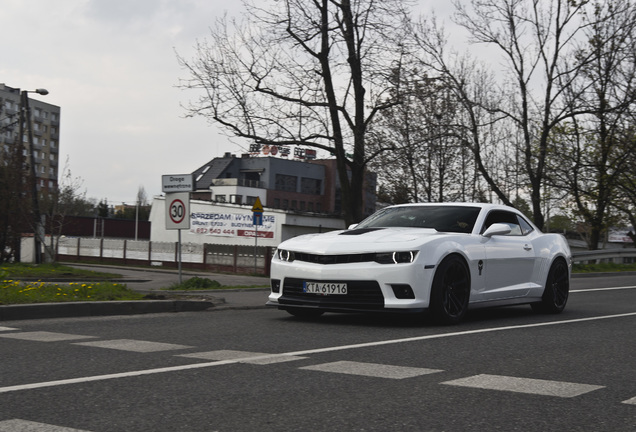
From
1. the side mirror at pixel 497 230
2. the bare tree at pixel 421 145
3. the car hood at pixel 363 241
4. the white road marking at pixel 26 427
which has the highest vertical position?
the bare tree at pixel 421 145

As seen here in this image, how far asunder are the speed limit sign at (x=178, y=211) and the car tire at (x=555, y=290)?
743cm

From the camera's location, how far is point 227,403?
4.57m

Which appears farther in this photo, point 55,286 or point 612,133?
point 612,133

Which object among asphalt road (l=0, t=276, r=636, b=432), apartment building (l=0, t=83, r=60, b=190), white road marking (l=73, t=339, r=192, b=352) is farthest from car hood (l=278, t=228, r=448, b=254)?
apartment building (l=0, t=83, r=60, b=190)

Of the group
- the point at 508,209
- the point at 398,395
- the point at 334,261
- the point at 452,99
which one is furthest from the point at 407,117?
the point at 398,395

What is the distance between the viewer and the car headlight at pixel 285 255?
945 cm

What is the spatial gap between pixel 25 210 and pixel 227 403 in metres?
23.8

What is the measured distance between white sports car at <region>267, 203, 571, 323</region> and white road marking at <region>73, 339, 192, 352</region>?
2.36 metres

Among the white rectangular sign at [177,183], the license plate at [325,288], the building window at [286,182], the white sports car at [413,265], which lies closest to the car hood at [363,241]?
the white sports car at [413,265]

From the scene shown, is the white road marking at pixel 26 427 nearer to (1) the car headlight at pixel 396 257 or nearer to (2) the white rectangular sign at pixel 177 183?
(1) the car headlight at pixel 396 257

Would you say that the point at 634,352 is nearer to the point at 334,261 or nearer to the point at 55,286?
the point at 334,261

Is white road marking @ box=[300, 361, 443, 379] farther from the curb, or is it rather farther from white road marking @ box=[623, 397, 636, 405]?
the curb

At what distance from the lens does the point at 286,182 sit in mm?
96375

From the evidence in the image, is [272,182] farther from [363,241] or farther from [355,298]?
[355,298]
